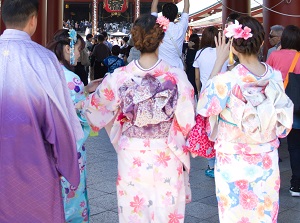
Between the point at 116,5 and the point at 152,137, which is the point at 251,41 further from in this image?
the point at 116,5

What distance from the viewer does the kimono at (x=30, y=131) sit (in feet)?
9.14

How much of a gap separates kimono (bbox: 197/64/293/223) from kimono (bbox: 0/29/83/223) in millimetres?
A: 965

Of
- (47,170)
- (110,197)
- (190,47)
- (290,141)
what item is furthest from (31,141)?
(190,47)

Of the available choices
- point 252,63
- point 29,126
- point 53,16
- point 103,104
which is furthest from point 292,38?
point 53,16

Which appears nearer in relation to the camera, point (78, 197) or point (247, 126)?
point (247, 126)

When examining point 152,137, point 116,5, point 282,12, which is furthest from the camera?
point 116,5

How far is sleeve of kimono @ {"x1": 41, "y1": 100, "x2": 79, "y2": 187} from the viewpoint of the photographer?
112 inches

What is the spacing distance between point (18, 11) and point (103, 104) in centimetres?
91

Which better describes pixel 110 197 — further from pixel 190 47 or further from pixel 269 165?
pixel 190 47

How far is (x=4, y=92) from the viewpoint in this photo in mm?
2797

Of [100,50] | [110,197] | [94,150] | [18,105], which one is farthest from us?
[100,50]

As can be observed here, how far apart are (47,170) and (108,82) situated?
2.78 ft

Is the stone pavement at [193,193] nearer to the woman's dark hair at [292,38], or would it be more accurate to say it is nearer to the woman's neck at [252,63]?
the woman's dark hair at [292,38]

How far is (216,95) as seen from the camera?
3.32 metres
